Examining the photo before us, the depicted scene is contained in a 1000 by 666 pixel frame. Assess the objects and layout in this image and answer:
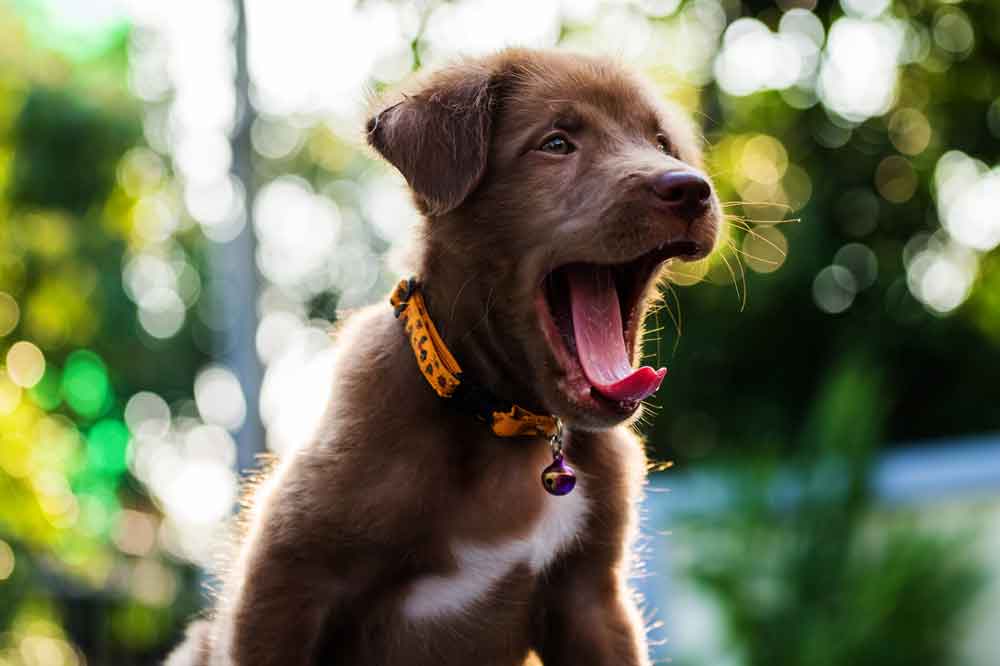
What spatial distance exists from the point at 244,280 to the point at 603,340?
273 inches

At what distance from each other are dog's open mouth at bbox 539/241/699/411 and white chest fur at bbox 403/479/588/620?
1.51 feet

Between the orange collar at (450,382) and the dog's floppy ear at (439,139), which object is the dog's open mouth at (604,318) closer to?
the orange collar at (450,382)

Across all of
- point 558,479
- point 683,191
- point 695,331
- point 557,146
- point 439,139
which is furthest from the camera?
point 695,331

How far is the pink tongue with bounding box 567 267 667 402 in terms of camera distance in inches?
127

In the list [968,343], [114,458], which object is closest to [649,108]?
[968,343]

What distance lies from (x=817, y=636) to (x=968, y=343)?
42.8 ft

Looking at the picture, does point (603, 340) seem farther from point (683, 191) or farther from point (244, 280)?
point (244, 280)

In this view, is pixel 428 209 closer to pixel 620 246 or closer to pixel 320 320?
pixel 620 246

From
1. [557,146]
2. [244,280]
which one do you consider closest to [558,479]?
[557,146]

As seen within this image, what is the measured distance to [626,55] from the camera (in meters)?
4.04

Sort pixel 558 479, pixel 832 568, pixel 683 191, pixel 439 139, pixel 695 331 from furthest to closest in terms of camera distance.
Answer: pixel 695 331, pixel 832 568, pixel 439 139, pixel 558 479, pixel 683 191

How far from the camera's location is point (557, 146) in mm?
3547

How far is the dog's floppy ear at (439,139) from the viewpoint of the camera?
11.2 ft

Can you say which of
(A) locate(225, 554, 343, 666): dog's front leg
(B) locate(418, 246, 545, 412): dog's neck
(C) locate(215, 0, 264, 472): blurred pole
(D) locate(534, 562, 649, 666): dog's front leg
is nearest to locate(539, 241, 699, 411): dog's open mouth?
(B) locate(418, 246, 545, 412): dog's neck
